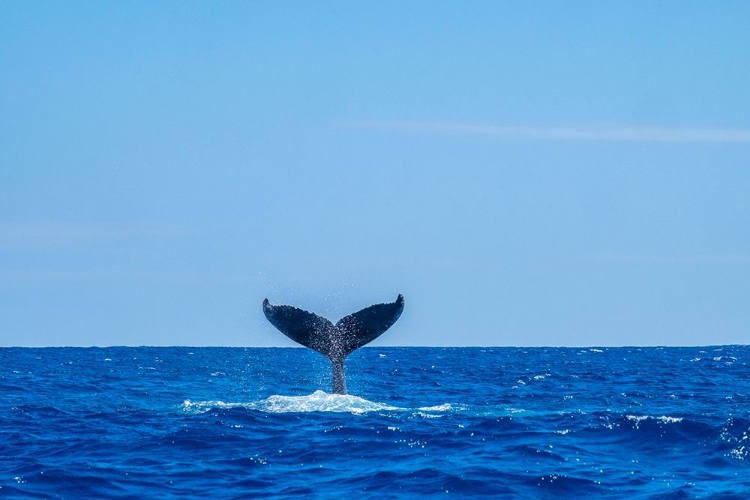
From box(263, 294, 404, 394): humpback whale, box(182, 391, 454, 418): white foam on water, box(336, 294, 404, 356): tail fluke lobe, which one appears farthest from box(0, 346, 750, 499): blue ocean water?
box(336, 294, 404, 356): tail fluke lobe

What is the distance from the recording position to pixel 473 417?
60.8 feet

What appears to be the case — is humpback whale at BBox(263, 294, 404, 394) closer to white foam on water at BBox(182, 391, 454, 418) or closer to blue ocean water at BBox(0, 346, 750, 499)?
white foam on water at BBox(182, 391, 454, 418)

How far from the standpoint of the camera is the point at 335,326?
18.1 meters

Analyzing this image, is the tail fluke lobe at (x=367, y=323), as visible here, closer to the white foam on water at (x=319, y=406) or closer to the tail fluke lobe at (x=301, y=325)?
the tail fluke lobe at (x=301, y=325)

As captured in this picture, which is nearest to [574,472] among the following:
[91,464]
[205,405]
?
[91,464]

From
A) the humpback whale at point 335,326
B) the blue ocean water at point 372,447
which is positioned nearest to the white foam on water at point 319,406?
the blue ocean water at point 372,447

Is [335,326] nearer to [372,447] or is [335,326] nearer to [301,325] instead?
[301,325]

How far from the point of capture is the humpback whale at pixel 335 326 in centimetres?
1745

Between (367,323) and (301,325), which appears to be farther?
(301,325)

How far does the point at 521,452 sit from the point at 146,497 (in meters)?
5.20

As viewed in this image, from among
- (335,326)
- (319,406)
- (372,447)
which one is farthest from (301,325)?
(372,447)

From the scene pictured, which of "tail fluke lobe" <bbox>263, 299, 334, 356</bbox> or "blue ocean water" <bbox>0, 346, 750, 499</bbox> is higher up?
"tail fluke lobe" <bbox>263, 299, 334, 356</bbox>

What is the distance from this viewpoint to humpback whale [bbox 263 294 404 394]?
57.3 ft

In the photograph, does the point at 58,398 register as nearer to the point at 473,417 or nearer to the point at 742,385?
the point at 473,417
